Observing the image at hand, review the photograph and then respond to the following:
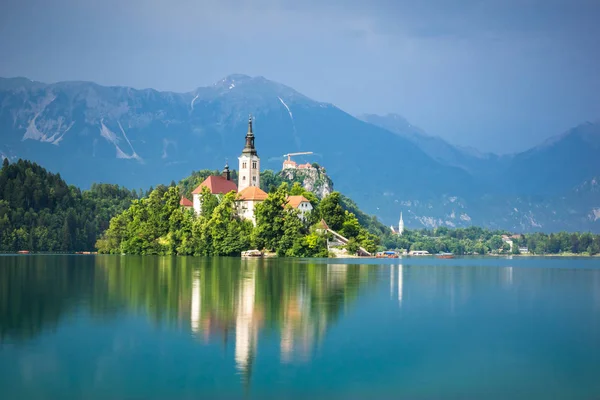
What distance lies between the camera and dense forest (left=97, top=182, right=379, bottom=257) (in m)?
117

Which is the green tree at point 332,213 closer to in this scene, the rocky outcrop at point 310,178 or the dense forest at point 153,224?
the dense forest at point 153,224

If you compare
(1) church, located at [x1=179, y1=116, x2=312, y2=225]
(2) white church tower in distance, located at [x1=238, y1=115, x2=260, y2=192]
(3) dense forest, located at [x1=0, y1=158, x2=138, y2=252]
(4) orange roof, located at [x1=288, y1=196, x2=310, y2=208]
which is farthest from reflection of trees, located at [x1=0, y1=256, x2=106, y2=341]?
(2) white church tower in distance, located at [x1=238, y1=115, x2=260, y2=192]

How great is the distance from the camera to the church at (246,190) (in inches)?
5157

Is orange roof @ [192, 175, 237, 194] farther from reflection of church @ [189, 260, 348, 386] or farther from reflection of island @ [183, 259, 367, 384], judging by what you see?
reflection of church @ [189, 260, 348, 386]

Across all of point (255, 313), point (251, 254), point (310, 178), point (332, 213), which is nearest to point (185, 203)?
point (332, 213)

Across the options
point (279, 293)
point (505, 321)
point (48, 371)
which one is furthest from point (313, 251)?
point (48, 371)

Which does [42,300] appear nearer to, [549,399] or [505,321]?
[505,321]

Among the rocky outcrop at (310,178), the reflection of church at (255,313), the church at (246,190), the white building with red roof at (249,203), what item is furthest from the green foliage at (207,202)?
the reflection of church at (255,313)

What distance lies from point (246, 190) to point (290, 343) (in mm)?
108080

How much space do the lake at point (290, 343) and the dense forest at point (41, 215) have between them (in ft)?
302

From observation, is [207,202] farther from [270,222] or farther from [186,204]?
[270,222]

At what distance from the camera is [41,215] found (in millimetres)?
142375

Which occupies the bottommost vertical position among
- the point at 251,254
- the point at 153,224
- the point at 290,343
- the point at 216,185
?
the point at 290,343

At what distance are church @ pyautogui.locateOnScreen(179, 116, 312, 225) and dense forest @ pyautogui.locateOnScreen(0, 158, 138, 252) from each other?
19.7 meters
